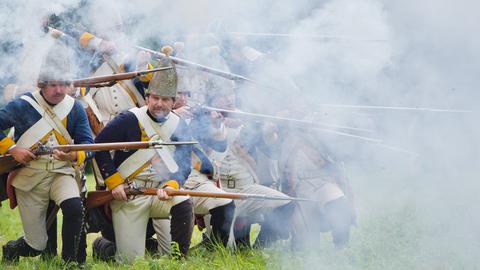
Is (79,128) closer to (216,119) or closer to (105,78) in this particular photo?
(105,78)

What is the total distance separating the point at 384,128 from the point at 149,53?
2812 millimetres

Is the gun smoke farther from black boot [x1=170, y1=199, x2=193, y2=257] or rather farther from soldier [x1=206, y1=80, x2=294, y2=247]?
black boot [x1=170, y1=199, x2=193, y2=257]

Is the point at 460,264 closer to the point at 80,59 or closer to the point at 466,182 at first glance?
→ the point at 466,182

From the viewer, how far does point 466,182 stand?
26.7ft

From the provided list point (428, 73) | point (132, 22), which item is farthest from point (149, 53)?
point (428, 73)

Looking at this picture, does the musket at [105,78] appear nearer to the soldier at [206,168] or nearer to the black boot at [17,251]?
the soldier at [206,168]

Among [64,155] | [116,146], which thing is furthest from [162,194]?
[64,155]

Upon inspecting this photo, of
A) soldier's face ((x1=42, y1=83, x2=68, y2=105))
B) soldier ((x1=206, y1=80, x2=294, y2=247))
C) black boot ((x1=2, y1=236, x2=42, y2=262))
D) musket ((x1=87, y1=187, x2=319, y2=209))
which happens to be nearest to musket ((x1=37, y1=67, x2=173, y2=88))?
soldier's face ((x1=42, y1=83, x2=68, y2=105))

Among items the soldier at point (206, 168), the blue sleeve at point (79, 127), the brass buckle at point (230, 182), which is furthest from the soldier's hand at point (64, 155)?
the brass buckle at point (230, 182)

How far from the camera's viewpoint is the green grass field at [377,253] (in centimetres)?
609

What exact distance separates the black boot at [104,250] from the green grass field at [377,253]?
13 cm

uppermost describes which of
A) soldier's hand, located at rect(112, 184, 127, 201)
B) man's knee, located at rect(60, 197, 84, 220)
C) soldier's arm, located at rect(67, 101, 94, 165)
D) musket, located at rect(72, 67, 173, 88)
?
musket, located at rect(72, 67, 173, 88)

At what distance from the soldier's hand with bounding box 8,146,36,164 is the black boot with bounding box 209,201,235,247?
1950 millimetres

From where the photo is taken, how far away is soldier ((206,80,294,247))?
7250 mm
